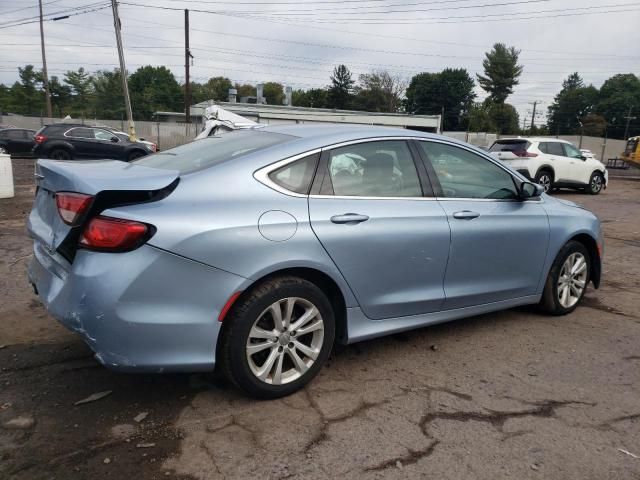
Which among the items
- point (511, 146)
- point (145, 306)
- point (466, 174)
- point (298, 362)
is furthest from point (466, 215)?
point (511, 146)

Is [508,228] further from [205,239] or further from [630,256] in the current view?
[630,256]

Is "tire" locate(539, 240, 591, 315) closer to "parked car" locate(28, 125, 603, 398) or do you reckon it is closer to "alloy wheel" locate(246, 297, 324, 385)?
"parked car" locate(28, 125, 603, 398)

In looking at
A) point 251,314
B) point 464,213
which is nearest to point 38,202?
point 251,314

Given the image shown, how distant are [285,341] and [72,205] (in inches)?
52.9

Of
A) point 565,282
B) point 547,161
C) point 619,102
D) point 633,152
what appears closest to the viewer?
point 565,282

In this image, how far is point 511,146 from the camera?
15.3m

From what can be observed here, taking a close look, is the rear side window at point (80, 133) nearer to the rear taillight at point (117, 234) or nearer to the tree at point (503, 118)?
the rear taillight at point (117, 234)

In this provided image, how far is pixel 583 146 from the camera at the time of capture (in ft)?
154

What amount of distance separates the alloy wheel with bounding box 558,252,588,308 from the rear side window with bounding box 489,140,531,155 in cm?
1104

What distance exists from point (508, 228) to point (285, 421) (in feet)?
7.57

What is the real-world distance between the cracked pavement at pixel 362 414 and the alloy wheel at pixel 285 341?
184 mm

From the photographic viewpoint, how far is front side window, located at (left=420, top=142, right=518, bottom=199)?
384 cm

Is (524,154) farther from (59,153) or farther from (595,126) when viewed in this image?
(595,126)

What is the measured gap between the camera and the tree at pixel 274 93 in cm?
9519
